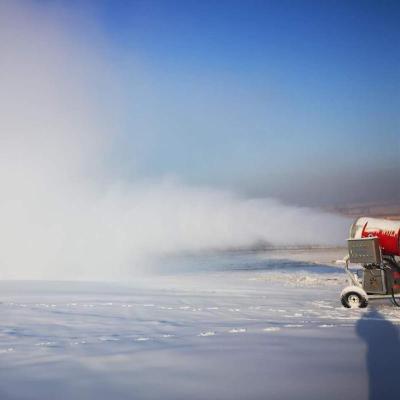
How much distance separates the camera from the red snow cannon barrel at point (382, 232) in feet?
28.0

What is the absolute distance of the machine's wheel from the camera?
27.1 feet

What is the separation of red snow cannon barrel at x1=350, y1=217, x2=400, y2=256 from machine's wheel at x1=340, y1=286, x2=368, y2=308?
1.20m

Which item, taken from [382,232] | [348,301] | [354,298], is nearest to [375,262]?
[382,232]

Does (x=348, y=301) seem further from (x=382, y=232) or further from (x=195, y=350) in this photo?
(x=195, y=350)

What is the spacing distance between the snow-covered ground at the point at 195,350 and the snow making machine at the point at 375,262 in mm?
357

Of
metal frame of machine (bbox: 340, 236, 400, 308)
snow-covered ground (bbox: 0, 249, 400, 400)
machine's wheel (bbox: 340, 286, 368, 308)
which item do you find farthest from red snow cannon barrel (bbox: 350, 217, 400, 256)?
snow-covered ground (bbox: 0, 249, 400, 400)

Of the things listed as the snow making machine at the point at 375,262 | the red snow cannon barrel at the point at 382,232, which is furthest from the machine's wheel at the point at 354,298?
the red snow cannon barrel at the point at 382,232

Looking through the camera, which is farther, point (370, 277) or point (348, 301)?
point (370, 277)

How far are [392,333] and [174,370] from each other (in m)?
3.60

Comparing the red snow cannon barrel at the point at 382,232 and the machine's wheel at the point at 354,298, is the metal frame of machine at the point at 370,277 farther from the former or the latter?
the red snow cannon barrel at the point at 382,232

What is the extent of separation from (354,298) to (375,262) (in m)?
0.90

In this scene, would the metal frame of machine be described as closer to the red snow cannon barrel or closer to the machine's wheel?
the machine's wheel

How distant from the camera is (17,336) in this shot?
5801mm

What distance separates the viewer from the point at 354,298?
328 inches
